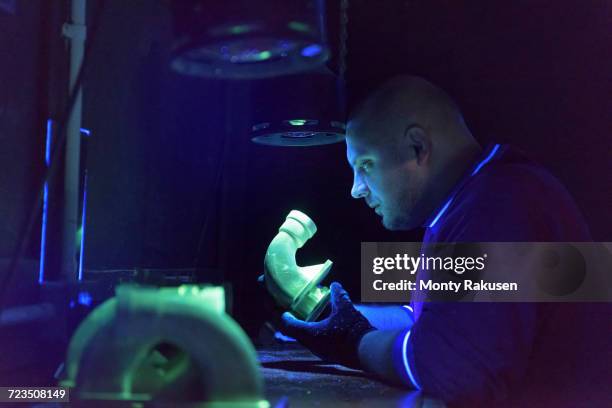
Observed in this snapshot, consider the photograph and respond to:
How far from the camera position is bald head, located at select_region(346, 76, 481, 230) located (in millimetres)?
1492

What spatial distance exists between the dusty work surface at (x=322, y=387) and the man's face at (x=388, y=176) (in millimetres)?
492

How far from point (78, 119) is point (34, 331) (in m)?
0.47

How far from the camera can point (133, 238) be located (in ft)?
5.03

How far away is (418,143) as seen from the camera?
1.50m

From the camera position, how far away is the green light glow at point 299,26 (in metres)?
0.72

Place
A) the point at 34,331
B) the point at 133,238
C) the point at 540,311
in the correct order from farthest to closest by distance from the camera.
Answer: the point at 133,238, the point at 540,311, the point at 34,331

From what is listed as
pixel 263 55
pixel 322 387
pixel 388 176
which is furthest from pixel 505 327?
pixel 263 55

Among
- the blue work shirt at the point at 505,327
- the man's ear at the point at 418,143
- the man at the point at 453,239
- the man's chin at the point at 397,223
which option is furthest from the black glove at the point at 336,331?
the man's ear at the point at 418,143

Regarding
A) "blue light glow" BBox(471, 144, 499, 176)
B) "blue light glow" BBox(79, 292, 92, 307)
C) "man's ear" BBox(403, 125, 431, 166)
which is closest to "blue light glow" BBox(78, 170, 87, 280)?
"blue light glow" BBox(79, 292, 92, 307)

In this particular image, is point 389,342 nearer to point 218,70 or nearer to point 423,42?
point 218,70

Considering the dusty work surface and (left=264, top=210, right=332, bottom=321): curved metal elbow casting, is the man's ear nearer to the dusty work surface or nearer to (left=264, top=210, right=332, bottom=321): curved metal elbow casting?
(left=264, top=210, right=332, bottom=321): curved metal elbow casting

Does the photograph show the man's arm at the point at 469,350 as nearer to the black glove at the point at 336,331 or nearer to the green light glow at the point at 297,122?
the black glove at the point at 336,331

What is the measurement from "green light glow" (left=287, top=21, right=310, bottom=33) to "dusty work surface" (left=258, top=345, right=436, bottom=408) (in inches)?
20.9

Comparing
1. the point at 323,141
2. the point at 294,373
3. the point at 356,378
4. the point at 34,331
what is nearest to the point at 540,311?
the point at 356,378
